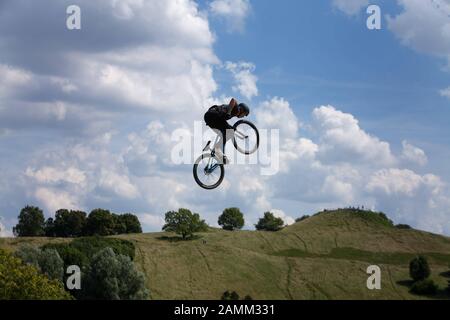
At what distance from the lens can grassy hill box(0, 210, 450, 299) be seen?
127250mm

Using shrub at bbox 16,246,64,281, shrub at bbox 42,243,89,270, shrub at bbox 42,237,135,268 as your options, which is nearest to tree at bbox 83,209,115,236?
shrub at bbox 42,237,135,268

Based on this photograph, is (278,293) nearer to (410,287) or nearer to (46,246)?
(410,287)

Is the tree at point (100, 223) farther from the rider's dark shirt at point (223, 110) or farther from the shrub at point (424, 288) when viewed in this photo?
the rider's dark shirt at point (223, 110)

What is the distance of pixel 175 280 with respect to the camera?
128625 mm

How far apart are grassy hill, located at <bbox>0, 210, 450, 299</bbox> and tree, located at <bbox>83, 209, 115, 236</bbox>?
24.5 meters

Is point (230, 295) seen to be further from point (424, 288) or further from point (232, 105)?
point (232, 105)

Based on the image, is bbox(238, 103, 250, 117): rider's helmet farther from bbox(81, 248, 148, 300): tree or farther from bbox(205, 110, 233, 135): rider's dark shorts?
bbox(81, 248, 148, 300): tree

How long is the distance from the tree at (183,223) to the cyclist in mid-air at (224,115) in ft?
455

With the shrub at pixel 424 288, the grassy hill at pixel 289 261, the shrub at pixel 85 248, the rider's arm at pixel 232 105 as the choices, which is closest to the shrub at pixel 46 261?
the shrub at pixel 85 248

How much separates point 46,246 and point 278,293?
45422 millimetres

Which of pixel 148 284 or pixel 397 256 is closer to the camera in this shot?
pixel 148 284

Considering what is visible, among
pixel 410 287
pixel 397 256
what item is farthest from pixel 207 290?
pixel 397 256
